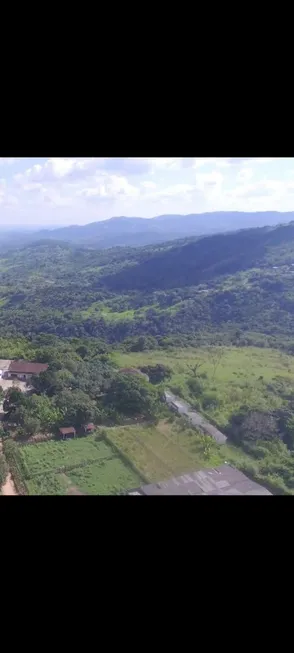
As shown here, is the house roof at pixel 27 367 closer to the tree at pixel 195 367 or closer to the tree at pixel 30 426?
the tree at pixel 30 426

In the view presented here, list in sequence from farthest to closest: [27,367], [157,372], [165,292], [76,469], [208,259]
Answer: [208,259] → [165,292] → [157,372] → [27,367] → [76,469]

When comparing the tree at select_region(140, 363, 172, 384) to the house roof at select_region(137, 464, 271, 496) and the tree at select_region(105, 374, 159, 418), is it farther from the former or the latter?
the house roof at select_region(137, 464, 271, 496)

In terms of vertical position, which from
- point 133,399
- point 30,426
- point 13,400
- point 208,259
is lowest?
point 133,399

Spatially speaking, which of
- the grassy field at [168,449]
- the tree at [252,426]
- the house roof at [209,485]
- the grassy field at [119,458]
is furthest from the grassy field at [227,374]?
the house roof at [209,485]

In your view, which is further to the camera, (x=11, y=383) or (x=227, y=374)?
(x=227, y=374)

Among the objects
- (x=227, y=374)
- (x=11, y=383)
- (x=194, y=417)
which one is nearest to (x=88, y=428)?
(x=194, y=417)

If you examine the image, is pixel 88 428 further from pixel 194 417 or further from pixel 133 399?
pixel 194 417
